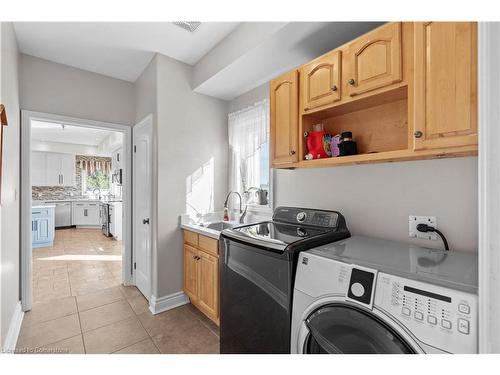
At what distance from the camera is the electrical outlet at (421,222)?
4.58 ft

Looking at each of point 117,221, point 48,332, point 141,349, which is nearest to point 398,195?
point 141,349

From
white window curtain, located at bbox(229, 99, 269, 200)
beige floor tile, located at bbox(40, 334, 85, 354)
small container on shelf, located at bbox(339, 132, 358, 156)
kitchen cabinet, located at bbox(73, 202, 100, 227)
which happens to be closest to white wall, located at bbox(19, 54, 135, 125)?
white window curtain, located at bbox(229, 99, 269, 200)

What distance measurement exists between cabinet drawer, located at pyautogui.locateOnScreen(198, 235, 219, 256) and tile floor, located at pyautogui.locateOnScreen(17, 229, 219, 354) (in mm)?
685

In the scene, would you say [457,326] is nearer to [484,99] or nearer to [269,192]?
[484,99]

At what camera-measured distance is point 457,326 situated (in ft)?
2.57

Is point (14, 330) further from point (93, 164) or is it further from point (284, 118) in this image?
point (93, 164)

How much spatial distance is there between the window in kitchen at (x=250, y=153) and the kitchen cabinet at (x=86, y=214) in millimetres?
6258

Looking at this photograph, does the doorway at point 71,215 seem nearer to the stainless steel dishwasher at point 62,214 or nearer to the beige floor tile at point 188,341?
the stainless steel dishwasher at point 62,214

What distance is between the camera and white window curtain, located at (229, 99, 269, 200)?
2537 mm

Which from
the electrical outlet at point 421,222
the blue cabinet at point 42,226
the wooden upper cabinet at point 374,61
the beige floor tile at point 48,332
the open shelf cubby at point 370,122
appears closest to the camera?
the wooden upper cabinet at point 374,61

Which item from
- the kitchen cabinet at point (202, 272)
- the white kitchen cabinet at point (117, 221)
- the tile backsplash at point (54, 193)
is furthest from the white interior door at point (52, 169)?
the kitchen cabinet at point (202, 272)

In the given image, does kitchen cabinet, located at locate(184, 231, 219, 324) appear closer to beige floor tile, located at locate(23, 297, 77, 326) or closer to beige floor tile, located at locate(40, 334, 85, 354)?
beige floor tile, located at locate(40, 334, 85, 354)

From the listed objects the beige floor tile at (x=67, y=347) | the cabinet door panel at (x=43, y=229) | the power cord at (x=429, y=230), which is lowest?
the beige floor tile at (x=67, y=347)
